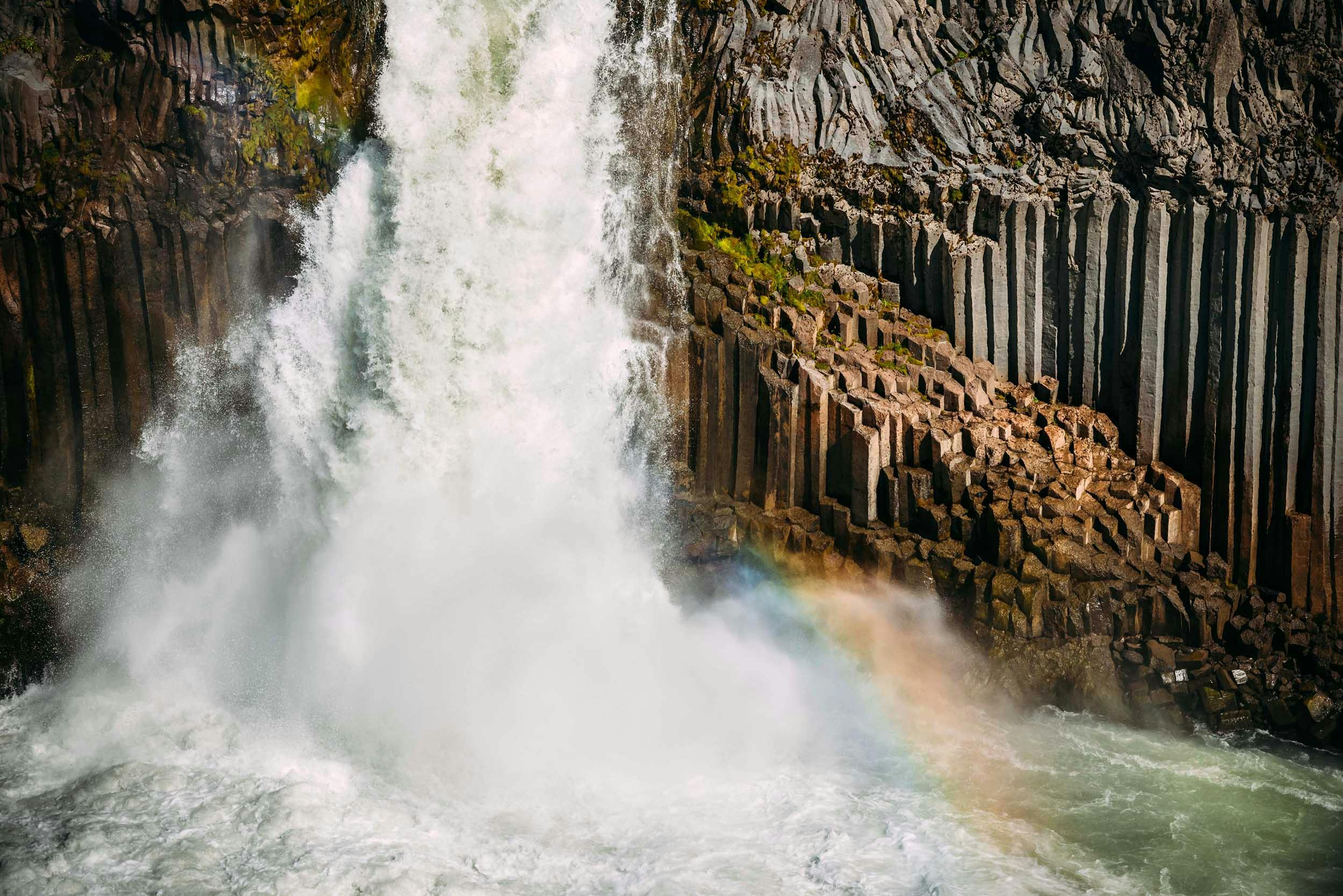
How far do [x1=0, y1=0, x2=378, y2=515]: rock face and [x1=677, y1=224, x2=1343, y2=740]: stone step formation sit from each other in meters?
5.90

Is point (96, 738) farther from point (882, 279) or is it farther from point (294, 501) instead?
point (882, 279)

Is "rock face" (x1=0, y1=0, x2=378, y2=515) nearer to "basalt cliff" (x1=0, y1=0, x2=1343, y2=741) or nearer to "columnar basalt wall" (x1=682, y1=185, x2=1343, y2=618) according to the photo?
"basalt cliff" (x1=0, y1=0, x2=1343, y2=741)

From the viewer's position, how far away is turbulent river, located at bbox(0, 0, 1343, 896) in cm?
999

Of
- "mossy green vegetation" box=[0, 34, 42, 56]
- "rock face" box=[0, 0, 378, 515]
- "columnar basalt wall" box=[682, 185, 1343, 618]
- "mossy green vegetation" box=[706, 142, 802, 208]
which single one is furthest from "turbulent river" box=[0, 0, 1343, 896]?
"mossy green vegetation" box=[0, 34, 42, 56]

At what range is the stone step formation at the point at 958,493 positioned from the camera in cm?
1242

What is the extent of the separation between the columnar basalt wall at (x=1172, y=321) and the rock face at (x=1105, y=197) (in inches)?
1.0

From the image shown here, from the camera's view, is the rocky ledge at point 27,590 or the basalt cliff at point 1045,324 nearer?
the basalt cliff at point 1045,324

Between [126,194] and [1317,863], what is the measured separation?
48.8 feet

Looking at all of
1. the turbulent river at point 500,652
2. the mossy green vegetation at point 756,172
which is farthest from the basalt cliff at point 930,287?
the turbulent river at point 500,652

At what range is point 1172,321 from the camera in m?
13.3

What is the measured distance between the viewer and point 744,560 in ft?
45.3

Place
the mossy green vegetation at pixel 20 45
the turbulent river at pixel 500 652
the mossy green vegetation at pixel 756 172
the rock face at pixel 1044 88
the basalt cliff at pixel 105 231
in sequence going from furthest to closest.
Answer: the mossy green vegetation at pixel 756 172, the mossy green vegetation at pixel 20 45, the basalt cliff at pixel 105 231, the rock face at pixel 1044 88, the turbulent river at pixel 500 652

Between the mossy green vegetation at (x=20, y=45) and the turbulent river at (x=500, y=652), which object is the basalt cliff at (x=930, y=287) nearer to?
the mossy green vegetation at (x=20, y=45)

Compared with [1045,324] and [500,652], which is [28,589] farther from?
[1045,324]
